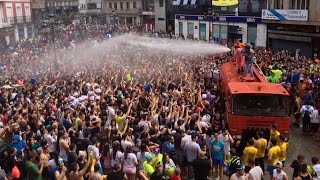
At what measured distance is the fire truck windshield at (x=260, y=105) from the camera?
1303cm

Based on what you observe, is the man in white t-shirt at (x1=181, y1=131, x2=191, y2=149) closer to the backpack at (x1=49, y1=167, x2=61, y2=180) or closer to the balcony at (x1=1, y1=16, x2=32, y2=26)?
the backpack at (x1=49, y1=167, x2=61, y2=180)

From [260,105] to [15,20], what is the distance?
47531mm

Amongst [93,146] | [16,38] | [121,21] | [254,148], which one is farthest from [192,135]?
[121,21]

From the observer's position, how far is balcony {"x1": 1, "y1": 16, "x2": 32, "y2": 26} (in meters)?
50.7

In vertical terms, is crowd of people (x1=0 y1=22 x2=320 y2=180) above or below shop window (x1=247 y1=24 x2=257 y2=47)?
below

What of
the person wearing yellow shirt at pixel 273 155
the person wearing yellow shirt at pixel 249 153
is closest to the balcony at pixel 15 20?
the person wearing yellow shirt at pixel 249 153

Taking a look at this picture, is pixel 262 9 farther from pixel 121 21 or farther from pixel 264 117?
pixel 121 21

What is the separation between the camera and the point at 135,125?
12.0 metres

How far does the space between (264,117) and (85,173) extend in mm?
6298

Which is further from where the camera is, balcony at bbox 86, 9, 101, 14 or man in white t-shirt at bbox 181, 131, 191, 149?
balcony at bbox 86, 9, 101, 14

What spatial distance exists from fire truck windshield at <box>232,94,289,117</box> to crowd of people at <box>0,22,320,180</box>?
84 centimetres

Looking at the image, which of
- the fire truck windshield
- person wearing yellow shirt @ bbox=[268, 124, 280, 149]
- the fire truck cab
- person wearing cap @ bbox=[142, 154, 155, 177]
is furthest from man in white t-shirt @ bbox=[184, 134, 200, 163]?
the fire truck windshield

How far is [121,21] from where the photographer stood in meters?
67.6

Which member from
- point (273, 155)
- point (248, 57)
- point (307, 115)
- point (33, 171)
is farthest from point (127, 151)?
point (307, 115)
